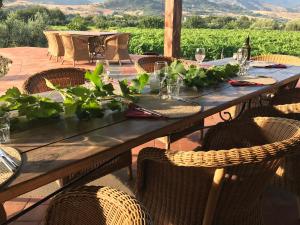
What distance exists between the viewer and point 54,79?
8.74 ft

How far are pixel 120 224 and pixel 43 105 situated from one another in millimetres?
715

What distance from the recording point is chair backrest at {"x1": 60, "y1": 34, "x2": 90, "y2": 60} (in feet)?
25.8

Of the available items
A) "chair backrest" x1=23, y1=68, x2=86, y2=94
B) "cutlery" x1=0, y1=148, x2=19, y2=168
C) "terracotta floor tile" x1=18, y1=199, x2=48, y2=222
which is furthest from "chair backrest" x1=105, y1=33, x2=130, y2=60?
"cutlery" x1=0, y1=148, x2=19, y2=168

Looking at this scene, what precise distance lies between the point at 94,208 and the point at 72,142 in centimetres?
30

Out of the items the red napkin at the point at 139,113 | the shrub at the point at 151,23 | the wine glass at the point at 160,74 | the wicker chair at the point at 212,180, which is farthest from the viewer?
the shrub at the point at 151,23

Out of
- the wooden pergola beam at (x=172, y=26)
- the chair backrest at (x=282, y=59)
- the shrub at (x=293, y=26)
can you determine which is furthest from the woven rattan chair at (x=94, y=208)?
the shrub at (x=293, y=26)

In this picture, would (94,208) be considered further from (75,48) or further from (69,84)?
(75,48)

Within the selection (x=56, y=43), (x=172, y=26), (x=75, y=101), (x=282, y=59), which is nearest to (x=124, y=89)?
(x=75, y=101)

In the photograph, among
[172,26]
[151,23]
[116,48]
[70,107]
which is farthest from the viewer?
[151,23]

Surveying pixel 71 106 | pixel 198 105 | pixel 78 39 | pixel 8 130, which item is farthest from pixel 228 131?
pixel 78 39

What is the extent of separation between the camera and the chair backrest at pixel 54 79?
251 cm

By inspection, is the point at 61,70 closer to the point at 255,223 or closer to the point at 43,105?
the point at 43,105

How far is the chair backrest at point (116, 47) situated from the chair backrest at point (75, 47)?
0.51 metres

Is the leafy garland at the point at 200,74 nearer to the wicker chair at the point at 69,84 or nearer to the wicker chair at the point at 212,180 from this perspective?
the wicker chair at the point at 69,84
